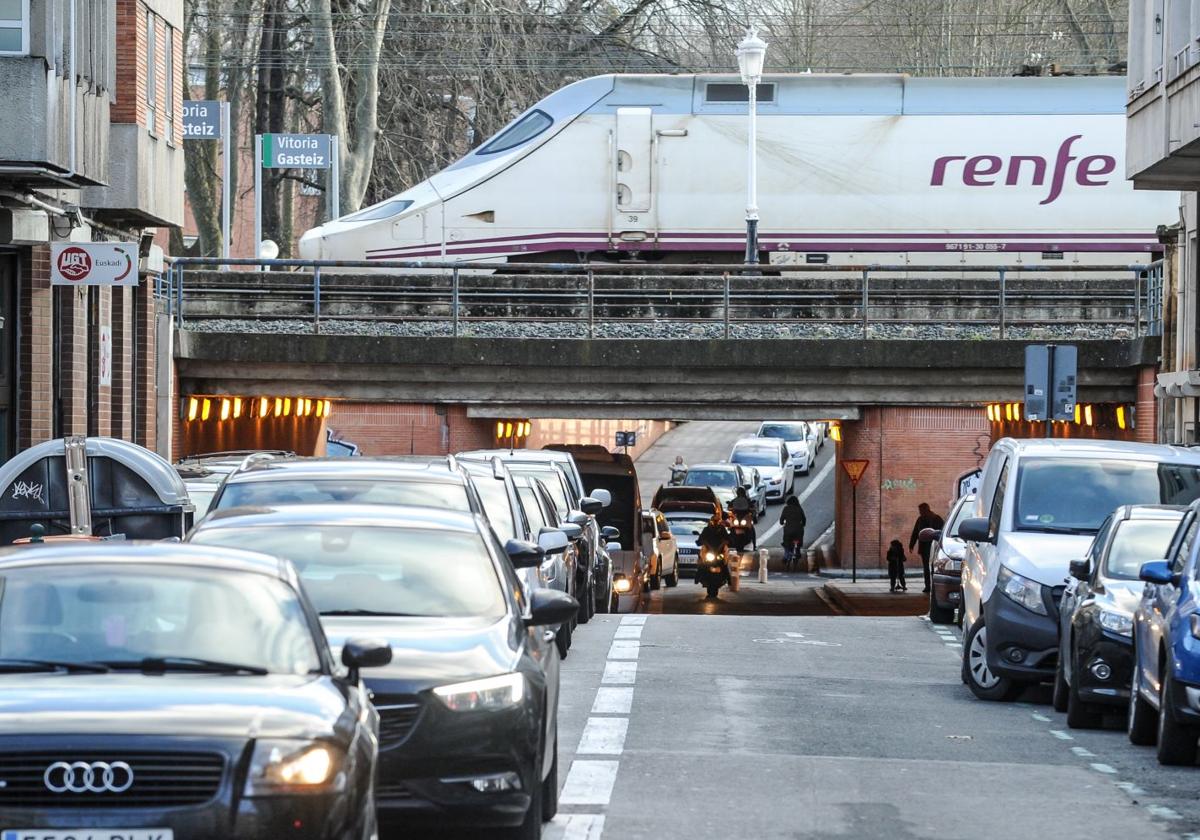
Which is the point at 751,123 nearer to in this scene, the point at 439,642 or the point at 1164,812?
the point at 1164,812

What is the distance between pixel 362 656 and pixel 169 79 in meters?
23.9

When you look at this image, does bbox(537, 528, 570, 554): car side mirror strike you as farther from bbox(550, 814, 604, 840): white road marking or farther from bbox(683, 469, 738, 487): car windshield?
bbox(683, 469, 738, 487): car windshield

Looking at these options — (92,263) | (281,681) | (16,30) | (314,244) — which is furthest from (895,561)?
(281,681)

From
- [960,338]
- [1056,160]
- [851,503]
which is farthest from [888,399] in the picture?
[851,503]

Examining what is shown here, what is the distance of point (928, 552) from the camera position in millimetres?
36156

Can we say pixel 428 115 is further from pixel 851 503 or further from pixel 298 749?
pixel 298 749

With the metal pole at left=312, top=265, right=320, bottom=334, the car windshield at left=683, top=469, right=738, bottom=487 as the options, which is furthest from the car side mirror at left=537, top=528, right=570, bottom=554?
the car windshield at left=683, top=469, right=738, bottom=487

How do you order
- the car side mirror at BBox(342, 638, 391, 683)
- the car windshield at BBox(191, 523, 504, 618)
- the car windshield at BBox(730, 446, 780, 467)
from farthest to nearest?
the car windshield at BBox(730, 446, 780, 467) < the car windshield at BBox(191, 523, 504, 618) < the car side mirror at BBox(342, 638, 391, 683)

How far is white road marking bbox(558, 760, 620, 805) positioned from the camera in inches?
436

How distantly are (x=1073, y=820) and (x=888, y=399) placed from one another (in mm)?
23990

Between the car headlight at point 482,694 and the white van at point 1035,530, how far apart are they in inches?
316

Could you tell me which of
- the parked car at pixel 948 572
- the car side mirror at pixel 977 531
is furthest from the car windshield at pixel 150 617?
the parked car at pixel 948 572

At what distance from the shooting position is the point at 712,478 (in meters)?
59.2

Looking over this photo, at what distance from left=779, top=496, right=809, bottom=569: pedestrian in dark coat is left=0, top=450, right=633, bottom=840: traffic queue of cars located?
37692 mm
